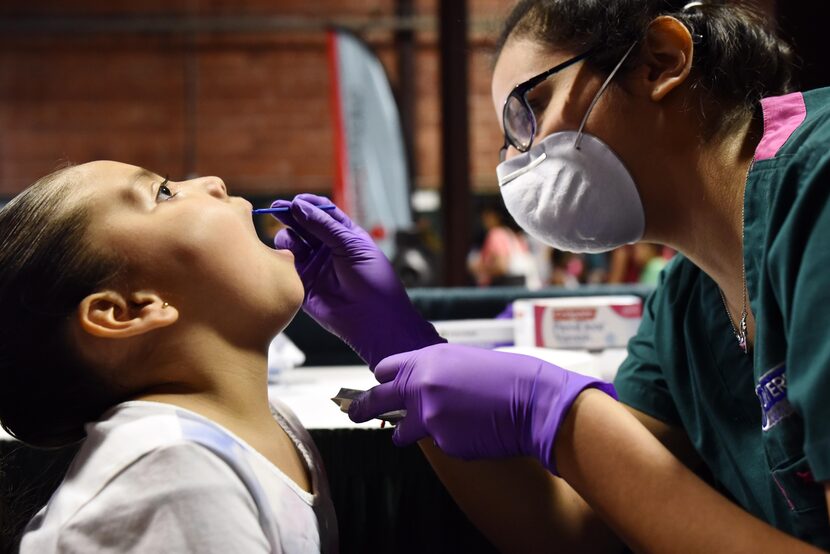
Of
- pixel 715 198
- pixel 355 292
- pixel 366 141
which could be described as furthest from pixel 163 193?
pixel 366 141

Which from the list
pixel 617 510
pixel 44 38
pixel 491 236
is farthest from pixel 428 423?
pixel 44 38

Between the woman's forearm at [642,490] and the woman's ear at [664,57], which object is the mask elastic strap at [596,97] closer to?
the woman's ear at [664,57]

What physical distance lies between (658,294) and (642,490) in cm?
47

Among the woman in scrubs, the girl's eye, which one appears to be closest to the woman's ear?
the woman in scrubs

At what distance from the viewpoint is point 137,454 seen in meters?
0.76

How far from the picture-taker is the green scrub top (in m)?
0.72

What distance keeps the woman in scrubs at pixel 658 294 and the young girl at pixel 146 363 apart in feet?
0.54

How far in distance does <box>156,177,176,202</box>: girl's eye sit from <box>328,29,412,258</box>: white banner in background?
134 inches

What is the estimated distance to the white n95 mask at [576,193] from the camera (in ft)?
3.52

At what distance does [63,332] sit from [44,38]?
819cm

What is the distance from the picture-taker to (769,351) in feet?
2.72

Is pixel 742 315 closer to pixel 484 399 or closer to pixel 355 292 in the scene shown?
pixel 484 399

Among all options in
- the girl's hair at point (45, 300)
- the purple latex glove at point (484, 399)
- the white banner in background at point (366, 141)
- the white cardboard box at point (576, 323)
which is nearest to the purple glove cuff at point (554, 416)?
the purple latex glove at point (484, 399)

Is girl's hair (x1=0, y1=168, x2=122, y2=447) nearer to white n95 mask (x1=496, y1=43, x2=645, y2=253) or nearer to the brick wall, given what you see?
white n95 mask (x1=496, y1=43, x2=645, y2=253)
